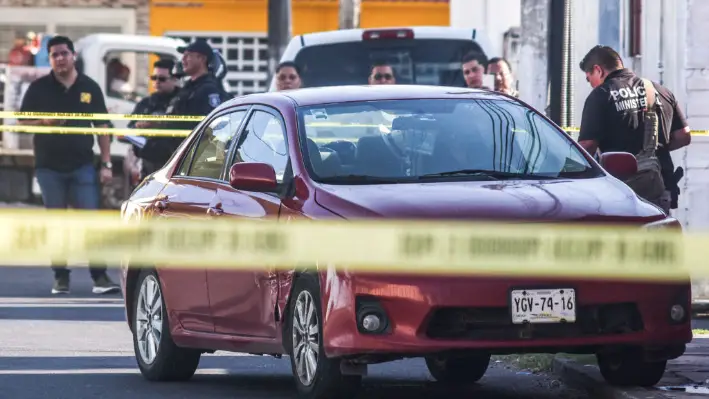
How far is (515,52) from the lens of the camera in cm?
3136

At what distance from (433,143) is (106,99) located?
1751 centimetres

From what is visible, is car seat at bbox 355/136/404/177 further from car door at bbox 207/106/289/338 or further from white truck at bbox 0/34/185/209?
white truck at bbox 0/34/185/209

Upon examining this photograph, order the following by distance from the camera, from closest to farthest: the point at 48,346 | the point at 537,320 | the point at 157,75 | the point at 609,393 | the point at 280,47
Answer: the point at 537,320 < the point at 609,393 < the point at 48,346 < the point at 157,75 < the point at 280,47

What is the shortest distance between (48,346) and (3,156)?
14.9 meters

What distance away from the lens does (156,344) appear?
1120 cm

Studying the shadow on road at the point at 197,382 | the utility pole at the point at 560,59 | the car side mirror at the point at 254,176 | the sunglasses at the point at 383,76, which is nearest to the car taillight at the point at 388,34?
the sunglasses at the point at 383,76

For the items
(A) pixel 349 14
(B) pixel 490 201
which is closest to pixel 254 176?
(B) pixel 490 201

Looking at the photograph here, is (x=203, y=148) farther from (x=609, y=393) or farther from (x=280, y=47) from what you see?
(x=280, y=47)

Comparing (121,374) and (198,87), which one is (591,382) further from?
(198,87)

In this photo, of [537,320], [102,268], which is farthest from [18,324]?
[537,320]

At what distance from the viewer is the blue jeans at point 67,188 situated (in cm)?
1755

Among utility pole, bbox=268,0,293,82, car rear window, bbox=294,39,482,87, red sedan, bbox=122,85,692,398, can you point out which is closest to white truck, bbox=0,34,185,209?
utility pole, bbox=268,0,293,82

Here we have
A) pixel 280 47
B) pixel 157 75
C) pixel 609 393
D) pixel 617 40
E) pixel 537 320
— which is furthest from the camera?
pixel 280 47

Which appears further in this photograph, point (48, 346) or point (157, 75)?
point (157, 75)
